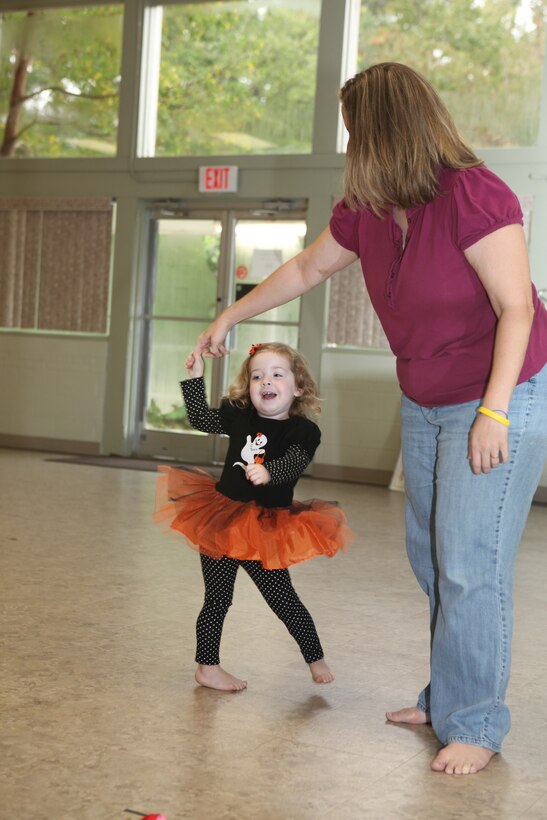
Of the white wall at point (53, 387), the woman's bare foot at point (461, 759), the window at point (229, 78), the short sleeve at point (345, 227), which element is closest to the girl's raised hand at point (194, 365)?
the short sleeve at point (345, 227)

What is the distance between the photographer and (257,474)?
8.37 feet

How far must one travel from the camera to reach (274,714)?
251cm

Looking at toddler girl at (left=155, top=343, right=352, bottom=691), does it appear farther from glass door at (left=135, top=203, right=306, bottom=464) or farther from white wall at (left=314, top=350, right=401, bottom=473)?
glass door at (left=135, top=203, right=306, bottom=464)

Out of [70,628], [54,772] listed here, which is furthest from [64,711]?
[70,628]

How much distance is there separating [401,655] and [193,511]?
837mm

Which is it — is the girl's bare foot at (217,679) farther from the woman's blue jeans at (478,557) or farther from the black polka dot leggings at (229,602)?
the woman's blue jeans at (478,557)

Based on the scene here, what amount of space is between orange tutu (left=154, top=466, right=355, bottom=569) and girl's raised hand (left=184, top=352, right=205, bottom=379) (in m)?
0.33

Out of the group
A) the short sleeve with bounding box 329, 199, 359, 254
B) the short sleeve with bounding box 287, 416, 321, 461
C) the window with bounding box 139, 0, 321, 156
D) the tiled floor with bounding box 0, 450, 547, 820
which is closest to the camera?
the tiled floor with bounding box 0, 450, 547, 820

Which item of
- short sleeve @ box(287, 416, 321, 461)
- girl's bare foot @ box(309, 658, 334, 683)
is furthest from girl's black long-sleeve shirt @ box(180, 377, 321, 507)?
girl's bare foot @ box(309, 658, 334, 683)

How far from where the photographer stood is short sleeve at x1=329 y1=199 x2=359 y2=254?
249 centimetres

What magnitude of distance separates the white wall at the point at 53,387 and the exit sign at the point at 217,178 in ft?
5.90

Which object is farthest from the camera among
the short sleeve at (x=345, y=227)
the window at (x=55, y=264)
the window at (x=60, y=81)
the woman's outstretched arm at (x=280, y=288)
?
the window at (x=60, y=81)

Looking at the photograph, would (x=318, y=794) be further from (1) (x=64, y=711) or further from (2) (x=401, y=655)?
(2) (x=401, y=655)

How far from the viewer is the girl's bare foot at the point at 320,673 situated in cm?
280
